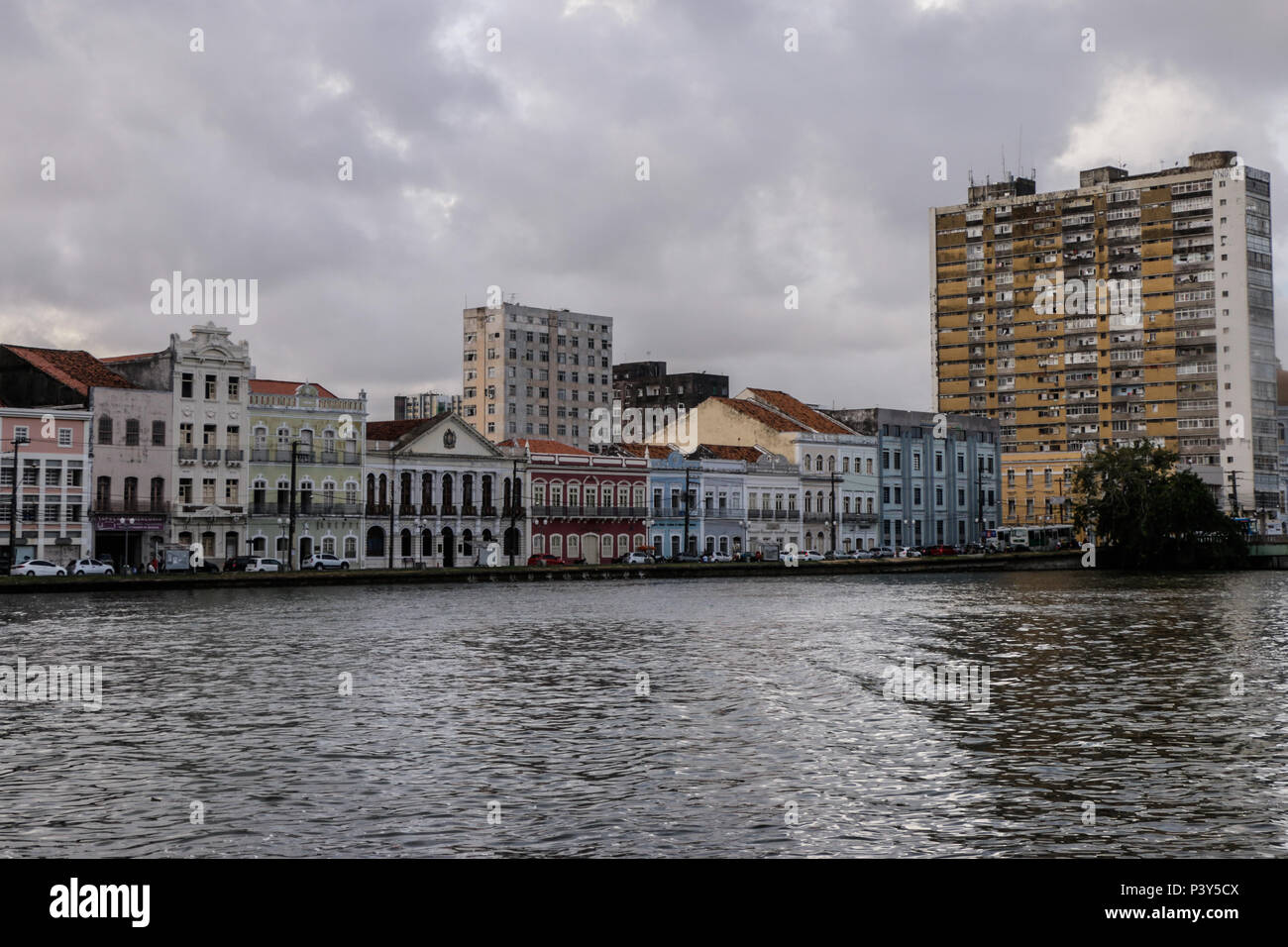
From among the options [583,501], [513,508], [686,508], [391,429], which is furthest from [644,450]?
[391,429]

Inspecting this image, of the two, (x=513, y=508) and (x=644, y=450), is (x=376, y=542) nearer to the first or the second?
(x=513, y=508)

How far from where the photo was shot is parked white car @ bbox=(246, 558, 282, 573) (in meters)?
83.8

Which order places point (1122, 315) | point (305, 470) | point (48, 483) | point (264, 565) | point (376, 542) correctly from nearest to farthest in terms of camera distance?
point (48, 483) → point (264, 565) → point (305, 470) → point (376, 542) → point (1122, 315)

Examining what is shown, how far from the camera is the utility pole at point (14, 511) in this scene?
2913 inches

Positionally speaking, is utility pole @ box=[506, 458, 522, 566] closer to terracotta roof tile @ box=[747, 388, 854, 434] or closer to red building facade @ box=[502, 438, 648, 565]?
red building facade @ box=[502, 438, 648, 565]

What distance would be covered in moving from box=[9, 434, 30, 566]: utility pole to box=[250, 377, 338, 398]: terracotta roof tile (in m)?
17.4

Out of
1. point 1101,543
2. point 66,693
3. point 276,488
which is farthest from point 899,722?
point 1101,543

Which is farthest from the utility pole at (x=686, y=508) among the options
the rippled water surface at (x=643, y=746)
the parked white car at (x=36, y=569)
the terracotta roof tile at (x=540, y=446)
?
the rippled water surface at (x=643, y=746)

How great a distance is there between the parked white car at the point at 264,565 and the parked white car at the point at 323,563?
168 inches

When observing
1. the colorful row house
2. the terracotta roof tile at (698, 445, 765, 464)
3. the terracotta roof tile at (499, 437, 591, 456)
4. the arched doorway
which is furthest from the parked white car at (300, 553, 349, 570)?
the terracotta roof tile at (698, 445, 765, 464)

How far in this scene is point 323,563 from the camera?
299 ft

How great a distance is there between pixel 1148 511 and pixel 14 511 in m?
78.0

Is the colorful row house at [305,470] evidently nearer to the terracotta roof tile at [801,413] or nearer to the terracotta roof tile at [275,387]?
the terracotta roof tile at [275,387]
